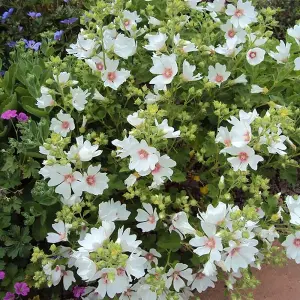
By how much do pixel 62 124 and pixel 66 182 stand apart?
0.33 meters

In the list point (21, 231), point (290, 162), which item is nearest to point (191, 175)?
point (290, 162)

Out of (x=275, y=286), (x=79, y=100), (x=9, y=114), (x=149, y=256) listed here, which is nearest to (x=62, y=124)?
(x=79, y=100)

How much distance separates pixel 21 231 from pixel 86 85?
734mm

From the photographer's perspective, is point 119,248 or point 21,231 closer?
point 119,248

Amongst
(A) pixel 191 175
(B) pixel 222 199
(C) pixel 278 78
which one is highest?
(C) pixel 278 78

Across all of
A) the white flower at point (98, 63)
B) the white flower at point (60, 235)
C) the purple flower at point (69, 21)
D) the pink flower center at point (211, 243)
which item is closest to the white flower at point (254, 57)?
the white flower at point (98, 63)

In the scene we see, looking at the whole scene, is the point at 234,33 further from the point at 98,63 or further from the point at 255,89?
the point at 98,63

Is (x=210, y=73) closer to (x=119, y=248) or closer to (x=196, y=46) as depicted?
(x=196, y=46)

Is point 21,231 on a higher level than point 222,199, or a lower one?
lower

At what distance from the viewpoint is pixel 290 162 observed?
220 centimetres

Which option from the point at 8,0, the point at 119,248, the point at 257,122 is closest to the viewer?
the point at 119,248

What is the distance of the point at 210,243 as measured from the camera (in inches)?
70.9

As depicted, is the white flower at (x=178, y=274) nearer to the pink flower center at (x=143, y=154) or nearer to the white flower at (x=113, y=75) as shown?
the pink flower center at (x=143, y=154)

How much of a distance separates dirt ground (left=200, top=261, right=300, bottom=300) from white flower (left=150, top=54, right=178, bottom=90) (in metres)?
1.22
